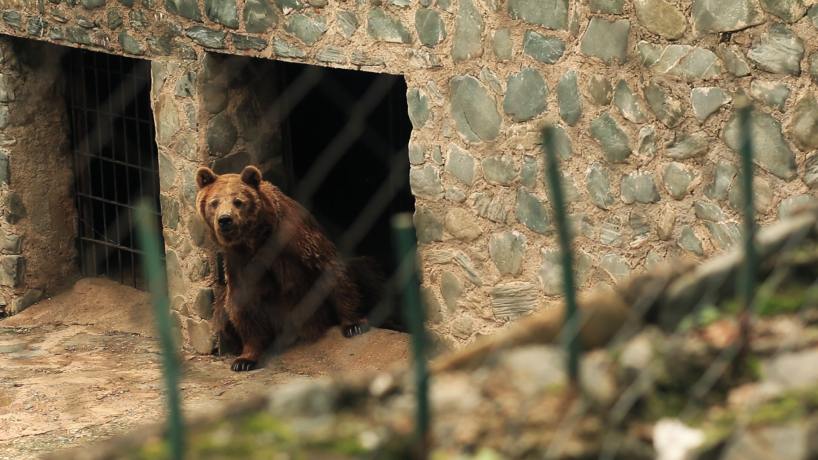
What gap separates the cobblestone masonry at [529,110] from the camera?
6.00m

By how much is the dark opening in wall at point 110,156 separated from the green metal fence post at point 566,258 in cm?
708

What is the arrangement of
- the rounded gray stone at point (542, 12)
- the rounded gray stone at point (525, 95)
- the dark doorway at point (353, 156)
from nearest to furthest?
the rounded gray stone at point (542, 12), the rounded gray stone at point (525, 95), the dark doorway at point (353, 156)

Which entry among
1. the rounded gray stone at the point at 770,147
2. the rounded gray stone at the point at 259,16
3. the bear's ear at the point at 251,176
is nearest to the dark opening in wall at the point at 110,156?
the bear's ear at the point at 251,176

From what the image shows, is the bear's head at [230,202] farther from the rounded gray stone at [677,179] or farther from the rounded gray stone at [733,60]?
the rounded gray stone at [733,60]

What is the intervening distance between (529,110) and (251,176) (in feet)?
6.56

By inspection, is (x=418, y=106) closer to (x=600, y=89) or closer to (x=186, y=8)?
(x=600, y=89)

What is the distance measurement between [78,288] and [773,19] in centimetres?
577

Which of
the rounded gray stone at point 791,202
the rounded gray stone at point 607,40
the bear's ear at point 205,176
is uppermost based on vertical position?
the rounded gray stone at point 607,40

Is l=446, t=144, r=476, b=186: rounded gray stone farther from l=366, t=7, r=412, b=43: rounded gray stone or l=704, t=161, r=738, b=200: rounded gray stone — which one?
l=704, t=161, r=738, b=200: rounded gray stone

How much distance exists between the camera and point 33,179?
9836mm

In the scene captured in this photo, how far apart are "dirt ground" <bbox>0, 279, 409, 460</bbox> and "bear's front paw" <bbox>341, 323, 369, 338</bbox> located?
0.05m

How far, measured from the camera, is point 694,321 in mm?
3168

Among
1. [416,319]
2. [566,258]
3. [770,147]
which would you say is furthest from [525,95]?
[416,319]

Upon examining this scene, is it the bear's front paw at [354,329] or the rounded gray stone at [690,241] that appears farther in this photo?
the bear's front paw at [354,329]
